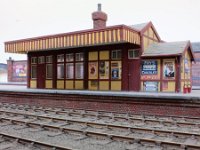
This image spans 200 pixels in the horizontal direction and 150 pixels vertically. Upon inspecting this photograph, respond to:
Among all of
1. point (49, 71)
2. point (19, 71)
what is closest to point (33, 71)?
point (49, 71)

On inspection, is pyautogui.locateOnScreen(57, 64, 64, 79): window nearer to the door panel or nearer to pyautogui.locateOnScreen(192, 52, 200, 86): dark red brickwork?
the door panel

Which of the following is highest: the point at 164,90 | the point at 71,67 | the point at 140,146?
the point at 71,67

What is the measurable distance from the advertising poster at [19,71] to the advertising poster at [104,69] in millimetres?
21997

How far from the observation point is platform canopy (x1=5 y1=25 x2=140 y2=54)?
583 inches

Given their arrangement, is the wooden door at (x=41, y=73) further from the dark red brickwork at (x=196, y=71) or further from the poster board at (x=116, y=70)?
the dark red brickwork at (x=196, y=71)

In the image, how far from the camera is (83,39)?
16484mm

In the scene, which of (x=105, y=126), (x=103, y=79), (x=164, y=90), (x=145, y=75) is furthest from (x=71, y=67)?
(x=105, y=126)

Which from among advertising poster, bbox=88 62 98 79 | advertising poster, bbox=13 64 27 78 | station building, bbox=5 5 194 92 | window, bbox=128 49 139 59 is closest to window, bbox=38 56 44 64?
station building, bbox=5 5 194 92

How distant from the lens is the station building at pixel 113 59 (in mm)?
15977

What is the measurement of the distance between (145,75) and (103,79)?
3.08m

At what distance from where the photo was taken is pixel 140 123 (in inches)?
402

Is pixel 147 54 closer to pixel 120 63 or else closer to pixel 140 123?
pixel 120 63

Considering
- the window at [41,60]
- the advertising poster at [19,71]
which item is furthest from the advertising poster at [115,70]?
the advertising poster at [19,71]

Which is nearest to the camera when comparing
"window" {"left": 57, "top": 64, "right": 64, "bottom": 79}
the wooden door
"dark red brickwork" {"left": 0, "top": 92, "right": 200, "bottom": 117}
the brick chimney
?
"dark red brickwork" {"left": 0, "top": 92, "right": 200, "bottom": 117}
